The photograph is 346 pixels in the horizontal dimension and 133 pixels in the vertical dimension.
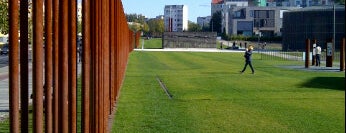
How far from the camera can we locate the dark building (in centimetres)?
7862

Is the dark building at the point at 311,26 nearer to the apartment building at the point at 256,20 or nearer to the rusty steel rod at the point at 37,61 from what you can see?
the apartment building at the point at 256,20

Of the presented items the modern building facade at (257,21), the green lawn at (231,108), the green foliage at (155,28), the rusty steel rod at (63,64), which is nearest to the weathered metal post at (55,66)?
the rusty steel rod at (63,64)

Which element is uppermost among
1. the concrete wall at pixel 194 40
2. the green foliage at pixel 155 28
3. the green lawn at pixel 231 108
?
the green foliage at pixel 155 28

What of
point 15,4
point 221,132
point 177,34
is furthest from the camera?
point 177,34

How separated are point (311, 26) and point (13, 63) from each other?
80294 millimetres

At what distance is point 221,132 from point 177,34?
265ft

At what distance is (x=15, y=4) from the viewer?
11.7ft

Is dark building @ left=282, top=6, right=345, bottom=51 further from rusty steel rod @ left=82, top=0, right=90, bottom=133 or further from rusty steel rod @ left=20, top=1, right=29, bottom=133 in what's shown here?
rusty steel rod @ left=20, top=1, right=29, bottom=133

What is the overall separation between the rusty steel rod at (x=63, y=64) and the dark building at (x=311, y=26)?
75628 mm

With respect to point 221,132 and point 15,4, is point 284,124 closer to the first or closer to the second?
point 221,132

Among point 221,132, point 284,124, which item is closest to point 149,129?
point 221,132

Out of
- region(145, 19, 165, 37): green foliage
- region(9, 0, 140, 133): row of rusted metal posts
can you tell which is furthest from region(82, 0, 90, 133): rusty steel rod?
region(145, 19, 165, 37): green foliage

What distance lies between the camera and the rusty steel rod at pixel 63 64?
452cm

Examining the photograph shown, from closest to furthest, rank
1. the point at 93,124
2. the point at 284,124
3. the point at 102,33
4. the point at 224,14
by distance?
the point at 93,124, the point at 102,33, the point at 284,124, the point at 224,14
